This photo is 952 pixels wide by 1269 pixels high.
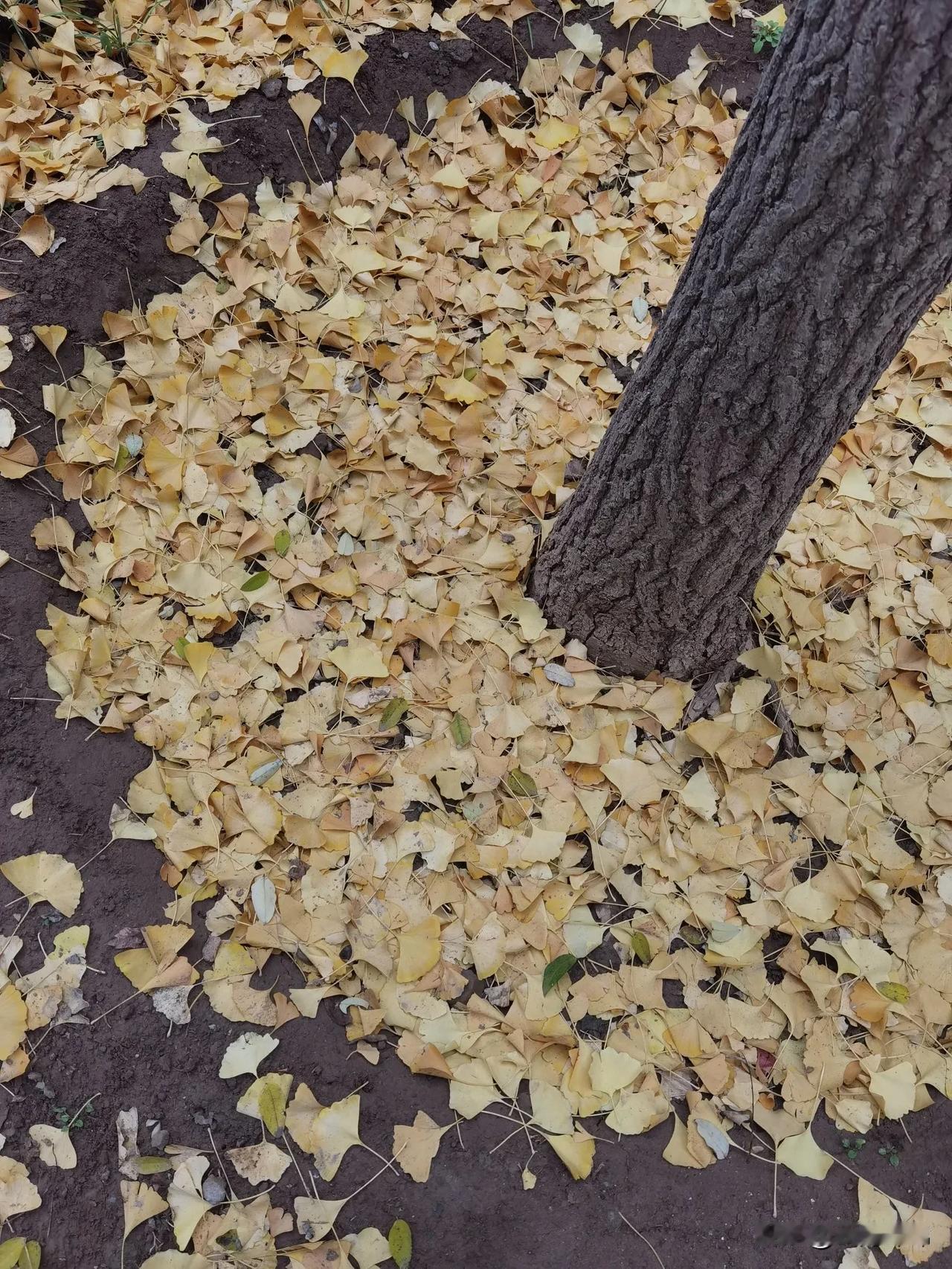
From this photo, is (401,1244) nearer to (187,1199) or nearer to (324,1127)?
(324,1127)

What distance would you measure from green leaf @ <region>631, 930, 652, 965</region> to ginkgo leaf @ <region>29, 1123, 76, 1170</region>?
821 millimetres

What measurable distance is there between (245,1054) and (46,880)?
1.31ft

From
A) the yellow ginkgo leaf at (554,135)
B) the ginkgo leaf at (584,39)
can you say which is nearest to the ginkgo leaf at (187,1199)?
the yellow ginkgo leaf at (554,135)

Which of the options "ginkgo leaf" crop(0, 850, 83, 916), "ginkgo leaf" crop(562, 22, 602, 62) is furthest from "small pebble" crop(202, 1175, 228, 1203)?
"ginkgo leaf" crop(562, 22, 602, 62)

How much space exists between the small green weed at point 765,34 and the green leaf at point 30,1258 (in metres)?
2.79

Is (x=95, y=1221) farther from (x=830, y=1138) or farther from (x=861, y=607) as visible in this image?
(x=861, y=607)

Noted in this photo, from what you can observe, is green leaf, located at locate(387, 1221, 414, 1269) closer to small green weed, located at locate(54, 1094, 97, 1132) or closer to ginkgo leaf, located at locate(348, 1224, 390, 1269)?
ginkgo leaf, located at locate(348, 1224, 390, 1269)

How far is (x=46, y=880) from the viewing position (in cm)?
128

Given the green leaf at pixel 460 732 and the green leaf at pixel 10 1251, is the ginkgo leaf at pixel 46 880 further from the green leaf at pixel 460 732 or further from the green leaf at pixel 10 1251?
the green leaf at pixel 460 732

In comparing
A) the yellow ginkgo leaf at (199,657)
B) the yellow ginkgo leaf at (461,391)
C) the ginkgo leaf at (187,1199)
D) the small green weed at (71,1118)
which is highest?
the yellow ginkgo leaf at (461,391)

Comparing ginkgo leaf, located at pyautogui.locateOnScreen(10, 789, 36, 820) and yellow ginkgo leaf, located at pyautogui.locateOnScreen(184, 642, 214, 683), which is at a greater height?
yellow ginkgo leaf, located at pyautogui.locateOnScreen(184, 642, 214, 683)

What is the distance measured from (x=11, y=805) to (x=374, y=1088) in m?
0.70

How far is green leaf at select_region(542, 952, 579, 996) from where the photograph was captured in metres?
1.25

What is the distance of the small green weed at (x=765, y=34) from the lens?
2.12 meters
